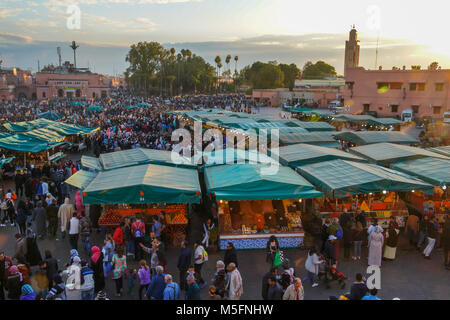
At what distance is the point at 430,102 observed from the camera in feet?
132

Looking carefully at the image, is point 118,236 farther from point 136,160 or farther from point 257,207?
point 136,160

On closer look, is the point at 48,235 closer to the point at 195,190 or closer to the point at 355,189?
the point at 195,190

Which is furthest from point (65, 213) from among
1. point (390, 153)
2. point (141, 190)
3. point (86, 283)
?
point (390, 153)

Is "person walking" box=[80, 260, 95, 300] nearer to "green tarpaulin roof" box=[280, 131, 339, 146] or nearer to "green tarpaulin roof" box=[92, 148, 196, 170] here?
"green tarpaulin roof" box=[92, 148, 196, 170]

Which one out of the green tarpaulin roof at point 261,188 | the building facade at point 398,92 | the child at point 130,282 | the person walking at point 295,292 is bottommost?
the child at point 130,282

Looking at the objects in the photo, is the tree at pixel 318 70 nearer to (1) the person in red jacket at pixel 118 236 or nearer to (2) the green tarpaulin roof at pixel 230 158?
(2) the green tarpaulin roof at pixel 230 158

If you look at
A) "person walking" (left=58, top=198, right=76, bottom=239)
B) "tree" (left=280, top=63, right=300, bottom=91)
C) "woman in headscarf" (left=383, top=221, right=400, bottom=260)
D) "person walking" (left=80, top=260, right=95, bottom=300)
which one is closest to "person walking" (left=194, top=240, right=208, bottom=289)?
"person walking" (left=80, top=260, right=95, bottom=300)

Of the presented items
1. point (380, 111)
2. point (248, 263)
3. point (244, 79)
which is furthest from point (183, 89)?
point (248, 263)

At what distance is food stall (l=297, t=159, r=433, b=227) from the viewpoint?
8664 millimetres

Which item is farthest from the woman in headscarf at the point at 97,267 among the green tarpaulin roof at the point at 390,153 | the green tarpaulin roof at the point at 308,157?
the green tarpaulin roof at the point at 390,153

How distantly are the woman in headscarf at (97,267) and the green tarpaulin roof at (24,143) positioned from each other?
9.98 meters

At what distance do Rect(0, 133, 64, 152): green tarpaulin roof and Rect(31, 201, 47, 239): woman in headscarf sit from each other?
649 centimetres

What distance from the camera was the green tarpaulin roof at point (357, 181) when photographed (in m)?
8.64
